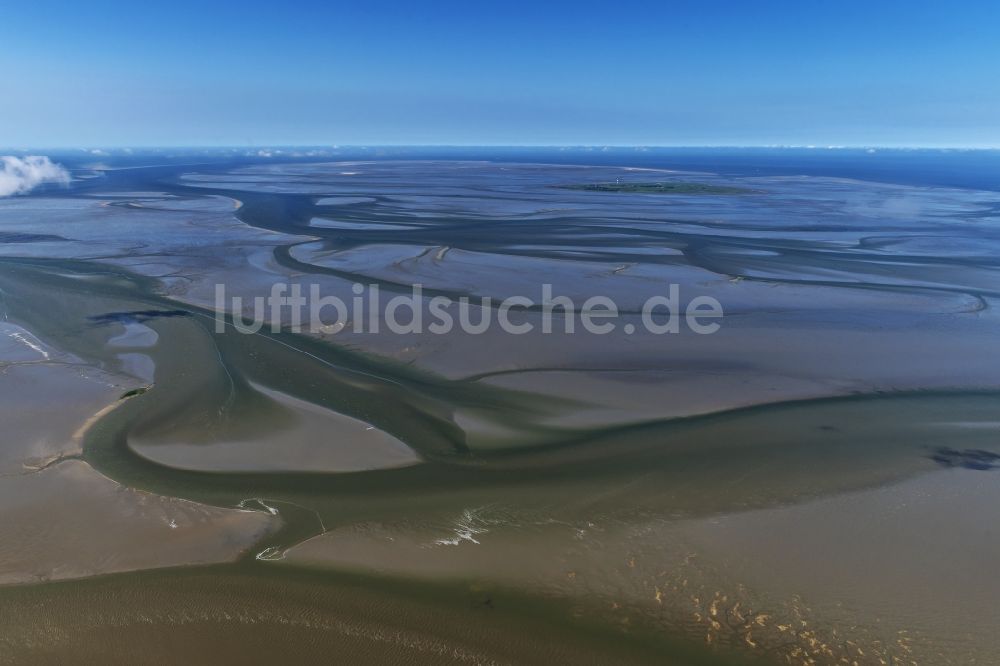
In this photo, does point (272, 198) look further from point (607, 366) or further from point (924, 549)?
point (924, 549)

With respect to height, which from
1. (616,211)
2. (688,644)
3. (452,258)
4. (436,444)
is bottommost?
(688,644)

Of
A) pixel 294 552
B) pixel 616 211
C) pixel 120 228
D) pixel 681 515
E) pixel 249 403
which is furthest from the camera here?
pixel 616 211

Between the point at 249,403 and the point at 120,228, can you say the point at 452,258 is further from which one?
the point at 120,228

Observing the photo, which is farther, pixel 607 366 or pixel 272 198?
pixel 272 198

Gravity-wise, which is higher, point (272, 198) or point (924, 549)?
point (272, 198)

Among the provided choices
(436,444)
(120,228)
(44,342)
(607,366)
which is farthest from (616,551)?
(120,228)

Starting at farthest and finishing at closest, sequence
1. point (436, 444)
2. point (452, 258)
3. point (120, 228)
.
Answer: point (120, 228)
point (452, 258)
point (436, 444)

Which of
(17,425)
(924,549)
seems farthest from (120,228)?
(924,549)
